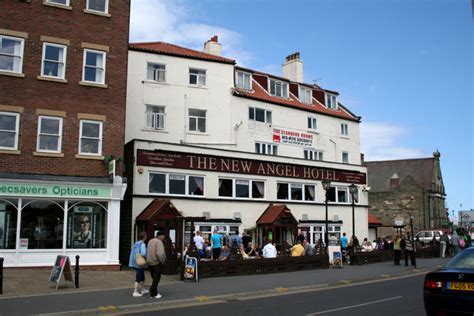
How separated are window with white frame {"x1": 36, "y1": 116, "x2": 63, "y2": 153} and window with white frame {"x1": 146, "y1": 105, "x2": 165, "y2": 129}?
8.95 m

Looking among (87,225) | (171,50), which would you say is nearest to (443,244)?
(171,50)

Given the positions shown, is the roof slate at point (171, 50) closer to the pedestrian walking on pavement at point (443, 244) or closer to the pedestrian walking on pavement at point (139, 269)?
the pedestrian walking on pavement at point (443, 244)

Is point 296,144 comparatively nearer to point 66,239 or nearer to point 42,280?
point 66,239

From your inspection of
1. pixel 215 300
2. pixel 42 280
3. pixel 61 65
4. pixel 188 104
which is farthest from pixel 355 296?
pixel 188 104

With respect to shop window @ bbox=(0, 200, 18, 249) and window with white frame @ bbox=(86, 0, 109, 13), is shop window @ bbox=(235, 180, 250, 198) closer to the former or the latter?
window with white frame @ bbox=(86, 0, 109, 13)

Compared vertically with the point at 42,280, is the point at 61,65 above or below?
above

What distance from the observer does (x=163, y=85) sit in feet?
98.4

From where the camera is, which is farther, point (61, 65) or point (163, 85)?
point (163, 85)

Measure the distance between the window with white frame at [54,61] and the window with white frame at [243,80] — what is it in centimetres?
1509

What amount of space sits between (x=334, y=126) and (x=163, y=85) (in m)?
14.7

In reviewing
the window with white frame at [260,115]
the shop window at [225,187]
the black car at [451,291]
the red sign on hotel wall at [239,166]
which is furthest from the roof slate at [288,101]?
the black car at [451,291]

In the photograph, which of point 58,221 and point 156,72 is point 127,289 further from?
point 156,72

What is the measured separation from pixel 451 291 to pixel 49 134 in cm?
1672

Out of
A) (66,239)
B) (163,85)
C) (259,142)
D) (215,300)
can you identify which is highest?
(163,85)
